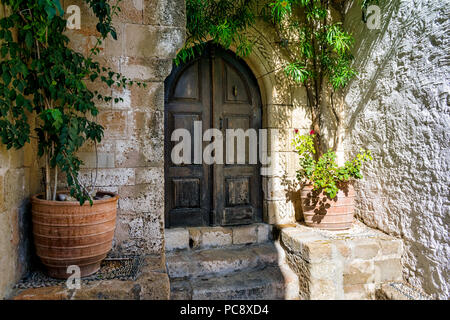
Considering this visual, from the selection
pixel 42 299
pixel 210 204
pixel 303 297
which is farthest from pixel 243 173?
pixel 42 299

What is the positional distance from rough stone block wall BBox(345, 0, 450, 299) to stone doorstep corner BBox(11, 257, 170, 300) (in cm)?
220

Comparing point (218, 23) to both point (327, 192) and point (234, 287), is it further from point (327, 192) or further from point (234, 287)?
point (234, 287)

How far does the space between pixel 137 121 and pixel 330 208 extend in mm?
2056

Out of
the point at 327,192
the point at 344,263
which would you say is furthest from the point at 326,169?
the point at 344,263

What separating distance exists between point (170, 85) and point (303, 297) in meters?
2.43

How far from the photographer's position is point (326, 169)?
311 centimetres

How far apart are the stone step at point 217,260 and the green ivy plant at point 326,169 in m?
0.83

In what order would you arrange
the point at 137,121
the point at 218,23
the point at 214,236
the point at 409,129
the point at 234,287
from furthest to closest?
the point at 214,236, the point at 218,23, the point at 409,129, the point at 234,287, the point at 137,121

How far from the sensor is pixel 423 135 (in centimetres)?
266

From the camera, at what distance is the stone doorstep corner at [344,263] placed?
9.00 ft

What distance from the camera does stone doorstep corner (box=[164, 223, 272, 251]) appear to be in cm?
310
